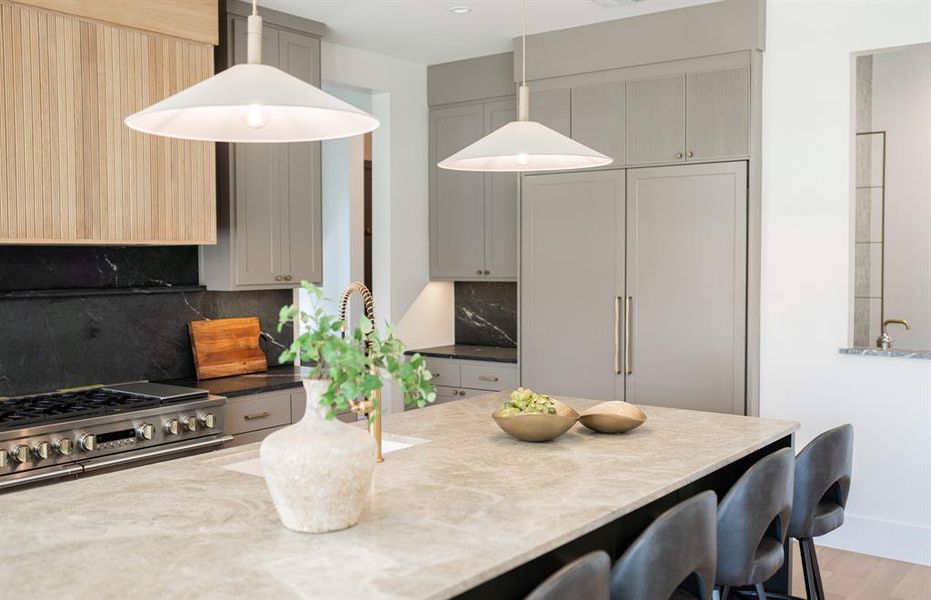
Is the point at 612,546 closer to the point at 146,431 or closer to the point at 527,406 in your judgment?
the point at 527,406

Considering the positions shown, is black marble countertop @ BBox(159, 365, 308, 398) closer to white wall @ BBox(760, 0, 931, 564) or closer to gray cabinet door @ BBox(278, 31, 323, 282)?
gray cabinet door @ BBox(278, 31, 323, 282)

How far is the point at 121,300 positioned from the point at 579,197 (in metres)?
2.50

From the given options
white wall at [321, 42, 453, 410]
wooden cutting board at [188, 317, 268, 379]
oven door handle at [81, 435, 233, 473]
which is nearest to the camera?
oven door handle at [81, 435, 233, 473]

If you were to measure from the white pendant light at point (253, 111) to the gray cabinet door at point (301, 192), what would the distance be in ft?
8.41

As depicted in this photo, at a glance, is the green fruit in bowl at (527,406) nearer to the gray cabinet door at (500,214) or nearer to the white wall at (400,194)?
the gray cabinet door at (500,214)

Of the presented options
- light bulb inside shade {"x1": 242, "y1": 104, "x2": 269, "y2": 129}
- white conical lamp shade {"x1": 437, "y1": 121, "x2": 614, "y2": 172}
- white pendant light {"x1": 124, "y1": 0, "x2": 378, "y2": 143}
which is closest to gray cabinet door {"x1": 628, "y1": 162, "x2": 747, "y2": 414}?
white conical lamp shade {"x1": 437, "y1": 121, "x2": 614, "y2": 172}

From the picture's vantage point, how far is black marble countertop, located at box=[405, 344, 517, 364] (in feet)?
18.2

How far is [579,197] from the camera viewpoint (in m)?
5.09

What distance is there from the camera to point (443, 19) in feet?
16.0

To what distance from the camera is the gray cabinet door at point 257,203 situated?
4.55 meters

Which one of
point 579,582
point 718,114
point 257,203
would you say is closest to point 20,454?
point 257,203

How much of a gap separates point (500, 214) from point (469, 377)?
3.46ft

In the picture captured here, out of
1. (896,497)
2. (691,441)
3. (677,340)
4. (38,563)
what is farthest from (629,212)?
(38,563)

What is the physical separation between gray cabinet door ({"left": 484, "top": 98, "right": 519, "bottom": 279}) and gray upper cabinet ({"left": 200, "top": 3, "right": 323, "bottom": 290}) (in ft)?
4.02
